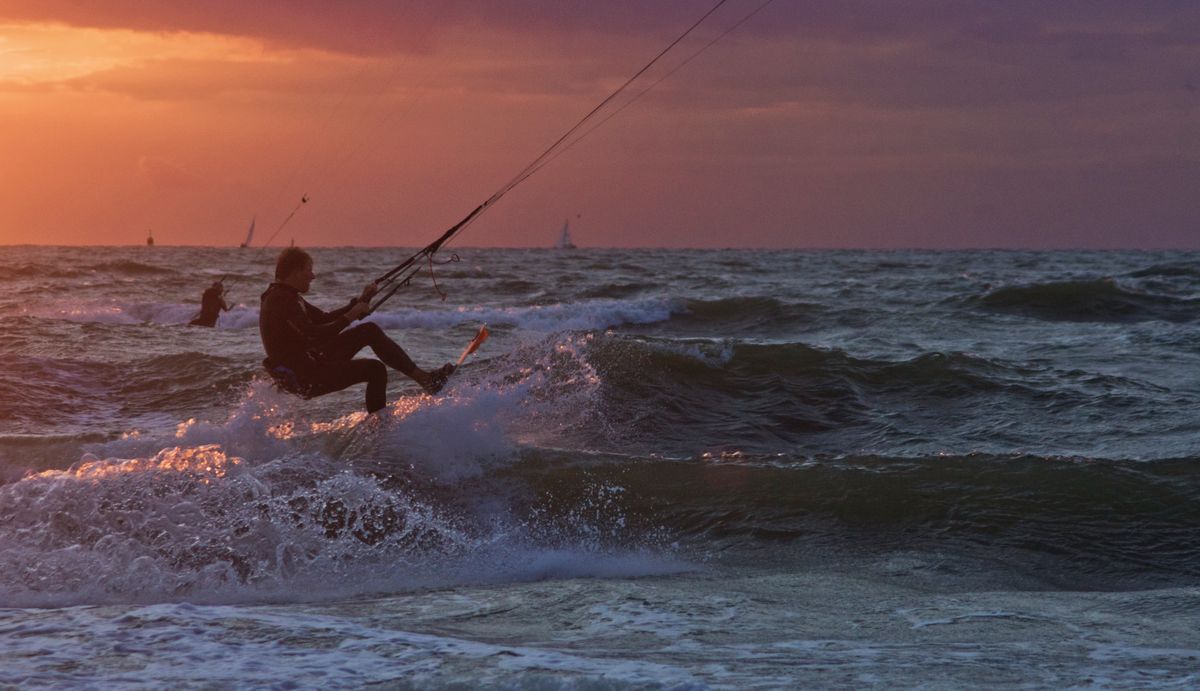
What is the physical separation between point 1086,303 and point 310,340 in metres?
22.4

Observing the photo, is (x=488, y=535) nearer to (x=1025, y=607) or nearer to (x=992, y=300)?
(x=1025, y=607)

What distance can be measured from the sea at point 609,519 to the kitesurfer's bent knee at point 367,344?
896mm

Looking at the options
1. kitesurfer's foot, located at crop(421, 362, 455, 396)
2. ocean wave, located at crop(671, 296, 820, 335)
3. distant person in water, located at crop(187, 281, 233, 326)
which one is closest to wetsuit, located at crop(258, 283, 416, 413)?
kitesurfer's foot, located at crop(421, 362, 455, 396)

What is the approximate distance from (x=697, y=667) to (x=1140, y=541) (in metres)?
5.07

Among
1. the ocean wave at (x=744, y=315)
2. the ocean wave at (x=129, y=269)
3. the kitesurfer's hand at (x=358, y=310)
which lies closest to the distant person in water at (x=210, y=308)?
the ocean wave at (x=744, y=315)

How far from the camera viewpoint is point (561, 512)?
9.57 m

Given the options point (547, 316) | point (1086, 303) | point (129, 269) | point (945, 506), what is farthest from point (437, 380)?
point (129, 269)

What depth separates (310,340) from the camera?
9664mm

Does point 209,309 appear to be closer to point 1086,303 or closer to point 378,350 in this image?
point 378,350

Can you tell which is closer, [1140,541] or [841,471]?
[1140,541]

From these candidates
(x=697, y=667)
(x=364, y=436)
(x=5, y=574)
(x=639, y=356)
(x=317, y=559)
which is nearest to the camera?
(x=697, y=667)

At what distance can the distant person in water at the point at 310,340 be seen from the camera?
9.59 meters

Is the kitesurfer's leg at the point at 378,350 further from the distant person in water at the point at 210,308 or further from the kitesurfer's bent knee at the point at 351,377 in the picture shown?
the distant person in water at the point at 210,308

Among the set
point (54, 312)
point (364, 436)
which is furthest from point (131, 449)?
point (54, 312)
